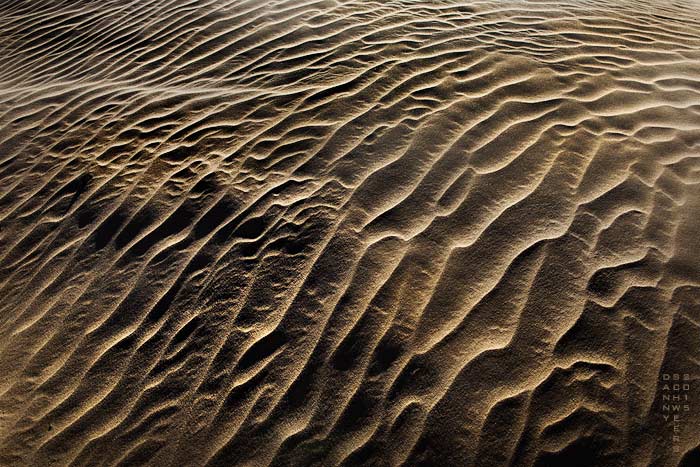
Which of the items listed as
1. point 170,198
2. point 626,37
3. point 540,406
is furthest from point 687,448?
point 626,37

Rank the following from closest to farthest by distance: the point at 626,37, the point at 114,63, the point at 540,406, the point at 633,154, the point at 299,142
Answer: the point at 540,406 < the point at 633,154 < the point at 299,142 < the point at 626,37 < the point at 114,63

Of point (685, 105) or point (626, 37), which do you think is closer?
point (685, 105)

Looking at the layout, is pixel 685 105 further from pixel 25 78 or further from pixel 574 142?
pixel 25 78

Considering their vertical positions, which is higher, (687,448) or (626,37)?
(626,37)

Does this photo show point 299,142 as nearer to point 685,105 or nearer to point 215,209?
point 215,209

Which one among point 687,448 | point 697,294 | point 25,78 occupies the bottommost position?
point 687,448

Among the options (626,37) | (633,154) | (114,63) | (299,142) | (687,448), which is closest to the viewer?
(687,448)

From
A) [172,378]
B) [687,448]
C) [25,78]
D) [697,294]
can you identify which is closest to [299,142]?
[172,378]
